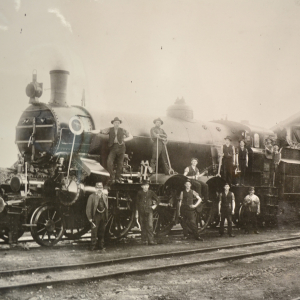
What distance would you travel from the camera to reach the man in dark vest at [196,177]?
11195mm

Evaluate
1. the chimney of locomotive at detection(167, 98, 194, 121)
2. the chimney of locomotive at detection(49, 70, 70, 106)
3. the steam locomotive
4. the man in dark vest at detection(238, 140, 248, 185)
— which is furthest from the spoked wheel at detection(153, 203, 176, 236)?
the chimney of locomotive at detection(49, 70, 70, 106)

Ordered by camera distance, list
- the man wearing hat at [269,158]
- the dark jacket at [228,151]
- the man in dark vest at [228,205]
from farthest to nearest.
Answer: the man wearing hat at [269,158] → the dark jacket at [228,151] → the man in dark vest at [228,205]

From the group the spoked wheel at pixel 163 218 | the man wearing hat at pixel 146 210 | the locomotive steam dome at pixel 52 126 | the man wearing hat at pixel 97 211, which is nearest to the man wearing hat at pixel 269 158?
the spoked wheel at pixel 163 218

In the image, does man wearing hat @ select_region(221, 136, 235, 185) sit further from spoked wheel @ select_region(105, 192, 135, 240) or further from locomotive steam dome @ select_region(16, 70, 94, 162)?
locomotive steam dome @ select_region(16, 70, 94, 162)

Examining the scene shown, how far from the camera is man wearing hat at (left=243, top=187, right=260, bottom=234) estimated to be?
1241 cm

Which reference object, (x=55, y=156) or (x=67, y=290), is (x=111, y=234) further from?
(x=67, y=290)

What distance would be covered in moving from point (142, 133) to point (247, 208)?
13.6 ft

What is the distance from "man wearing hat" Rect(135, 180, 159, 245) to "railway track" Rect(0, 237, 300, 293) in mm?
1427

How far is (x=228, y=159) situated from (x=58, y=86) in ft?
17.9

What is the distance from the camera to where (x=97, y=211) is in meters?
8.91

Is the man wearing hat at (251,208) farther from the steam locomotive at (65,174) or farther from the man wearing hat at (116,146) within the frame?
the man wearing hat at (116,146)

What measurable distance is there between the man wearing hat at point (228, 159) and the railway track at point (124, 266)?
2982mm

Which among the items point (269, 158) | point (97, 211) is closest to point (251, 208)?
point (269, 158)

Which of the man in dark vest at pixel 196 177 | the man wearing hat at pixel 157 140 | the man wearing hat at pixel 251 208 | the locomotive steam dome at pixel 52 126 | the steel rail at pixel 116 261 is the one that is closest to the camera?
the steel rail at pixel 116 261
